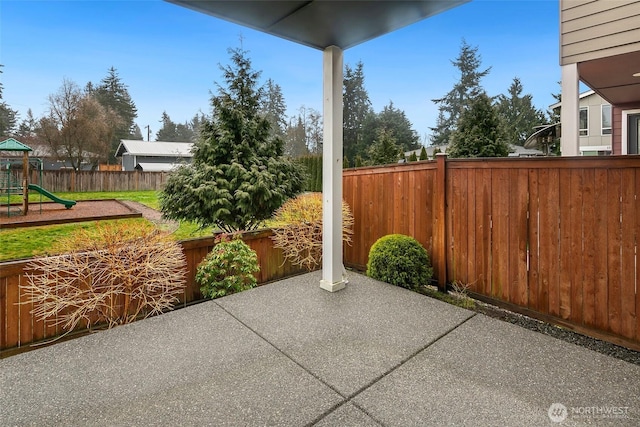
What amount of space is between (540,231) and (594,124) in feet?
34.2

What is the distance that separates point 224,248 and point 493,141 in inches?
318

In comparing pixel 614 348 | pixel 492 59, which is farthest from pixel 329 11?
pixel 492 59

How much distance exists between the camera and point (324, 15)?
98.7 inches

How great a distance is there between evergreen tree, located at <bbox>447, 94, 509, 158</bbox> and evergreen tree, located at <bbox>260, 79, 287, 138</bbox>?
19.0 ft

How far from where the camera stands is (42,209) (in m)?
2.25

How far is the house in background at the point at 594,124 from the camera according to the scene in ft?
31.9

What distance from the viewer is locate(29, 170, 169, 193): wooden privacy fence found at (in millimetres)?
2269

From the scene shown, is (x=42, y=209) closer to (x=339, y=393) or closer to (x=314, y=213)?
(x=339, y=393)

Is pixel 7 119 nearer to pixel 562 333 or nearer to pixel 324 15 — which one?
pixel 324 15

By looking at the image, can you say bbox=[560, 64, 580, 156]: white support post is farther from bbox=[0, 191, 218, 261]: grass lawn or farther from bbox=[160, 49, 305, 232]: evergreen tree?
bbox=[0, 191, 218, 261]: grass lawn

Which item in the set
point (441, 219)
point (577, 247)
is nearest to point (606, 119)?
point (441, 219)
